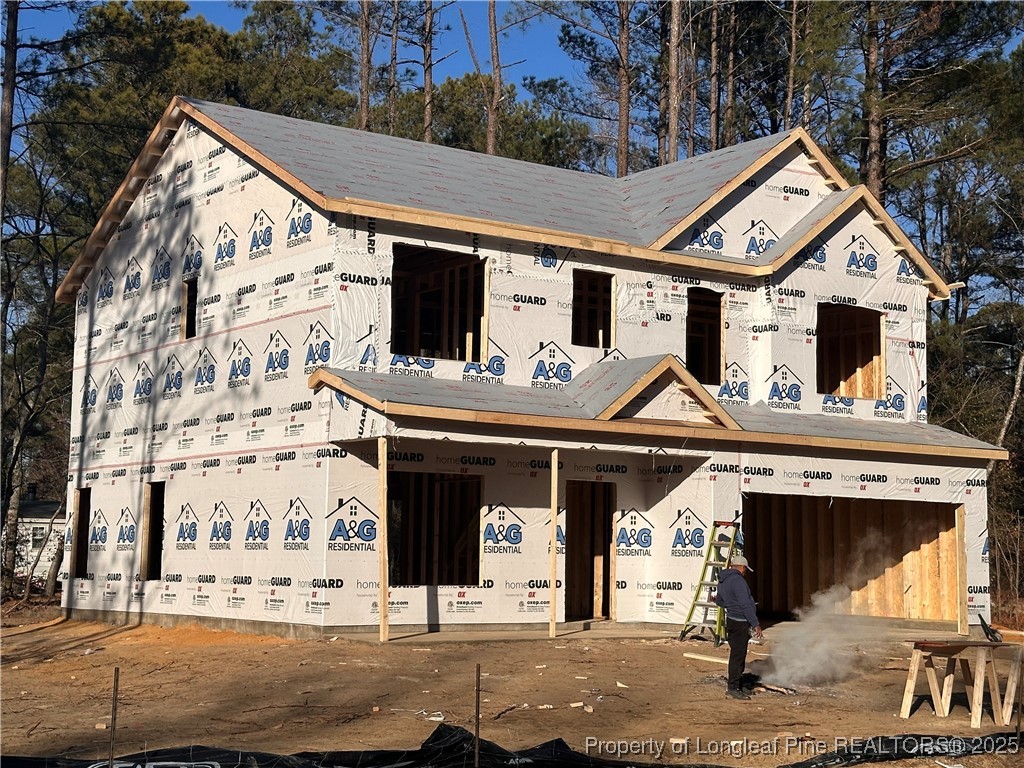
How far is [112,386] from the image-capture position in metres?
26.7

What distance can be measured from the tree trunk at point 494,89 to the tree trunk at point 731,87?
7048mm

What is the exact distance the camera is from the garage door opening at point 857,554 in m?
24.2

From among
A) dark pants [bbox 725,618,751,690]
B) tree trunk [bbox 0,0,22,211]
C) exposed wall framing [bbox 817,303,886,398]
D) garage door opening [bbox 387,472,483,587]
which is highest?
tree trunk [bbox 0,0,22,211]

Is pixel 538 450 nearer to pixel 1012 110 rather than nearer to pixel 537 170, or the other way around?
pixel 537 170

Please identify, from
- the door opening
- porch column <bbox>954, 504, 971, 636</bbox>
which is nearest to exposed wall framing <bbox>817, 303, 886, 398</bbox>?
porch column <bbox>954, 504, 971, 636</bbox>

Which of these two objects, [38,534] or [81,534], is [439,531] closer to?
[81,534]

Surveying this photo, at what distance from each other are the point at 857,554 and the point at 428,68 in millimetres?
24855

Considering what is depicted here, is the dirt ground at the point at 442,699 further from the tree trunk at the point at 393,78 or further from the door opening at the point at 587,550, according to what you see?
the tree trunk at the point at 393,78

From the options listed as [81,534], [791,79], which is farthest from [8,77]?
[791,79]

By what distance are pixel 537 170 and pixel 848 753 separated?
1745cm

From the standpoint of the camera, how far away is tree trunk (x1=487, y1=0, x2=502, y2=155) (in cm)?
4056

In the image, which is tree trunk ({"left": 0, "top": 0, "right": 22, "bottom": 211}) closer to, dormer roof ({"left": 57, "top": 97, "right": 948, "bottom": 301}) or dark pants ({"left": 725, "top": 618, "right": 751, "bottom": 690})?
dormer roof ({"left": 57, "top": 97, "right": 948, "bottom": 301})


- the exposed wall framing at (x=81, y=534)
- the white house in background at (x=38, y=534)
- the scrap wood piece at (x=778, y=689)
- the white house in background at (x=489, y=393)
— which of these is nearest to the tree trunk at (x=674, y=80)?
the white house in background at (x=489, y=393)

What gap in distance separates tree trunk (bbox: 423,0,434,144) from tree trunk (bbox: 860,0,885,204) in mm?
14247
